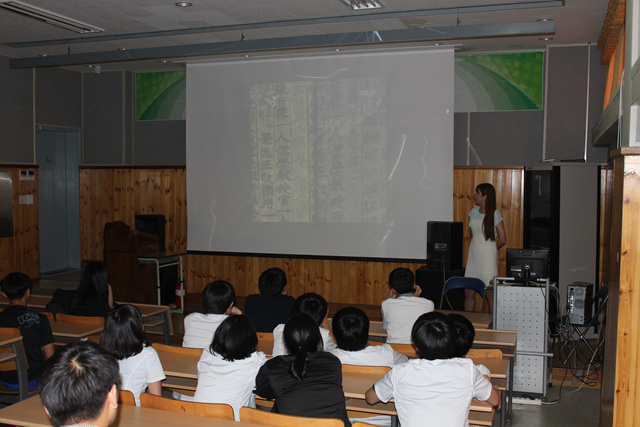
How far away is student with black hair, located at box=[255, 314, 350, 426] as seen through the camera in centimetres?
260

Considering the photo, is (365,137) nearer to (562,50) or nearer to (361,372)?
(562,50)

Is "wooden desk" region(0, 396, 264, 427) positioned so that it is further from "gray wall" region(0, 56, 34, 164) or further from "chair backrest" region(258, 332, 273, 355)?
"gray wall" region(0, 56, 34, 164)

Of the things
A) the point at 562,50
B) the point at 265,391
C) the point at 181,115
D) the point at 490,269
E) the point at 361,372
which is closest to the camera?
the point at 265,391

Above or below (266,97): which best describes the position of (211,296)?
below

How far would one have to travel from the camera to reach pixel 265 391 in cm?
277

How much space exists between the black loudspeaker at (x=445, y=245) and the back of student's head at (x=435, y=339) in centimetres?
416

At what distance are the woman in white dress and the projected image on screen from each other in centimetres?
141

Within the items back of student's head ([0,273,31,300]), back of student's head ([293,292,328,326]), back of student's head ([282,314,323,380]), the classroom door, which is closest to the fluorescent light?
back of student's head ([0,273,31,300])

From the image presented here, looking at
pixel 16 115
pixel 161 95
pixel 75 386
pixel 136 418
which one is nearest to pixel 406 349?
pixel 136 418

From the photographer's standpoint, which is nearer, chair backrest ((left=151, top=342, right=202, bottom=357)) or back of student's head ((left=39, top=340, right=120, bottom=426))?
back of student's head ((left=39, top=340, right=120, bottom=426))

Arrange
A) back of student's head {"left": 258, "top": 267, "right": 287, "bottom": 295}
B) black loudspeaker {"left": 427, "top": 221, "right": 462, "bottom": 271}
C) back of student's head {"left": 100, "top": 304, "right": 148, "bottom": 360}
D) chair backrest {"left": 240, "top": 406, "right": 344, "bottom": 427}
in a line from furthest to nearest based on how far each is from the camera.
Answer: black loudspeaker {"left": 427, "top": 221, "right": 462, "bottom": 271}, back of student's head {"left": 258, "top": 267, "right": 287, "bottom": 295}, back of student's head {"left": 100, "top": 304, "right": 148, "bottom": 360}, chair backrest {"left": 240, "top": 406, "right": 344, "bottom": 427}

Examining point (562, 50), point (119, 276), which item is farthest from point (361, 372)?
point (562, 50)

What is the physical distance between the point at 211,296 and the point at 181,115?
5326 millimetres

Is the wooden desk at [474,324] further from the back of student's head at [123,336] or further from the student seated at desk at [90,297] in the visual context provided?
the student seated at desk at [90,297]
